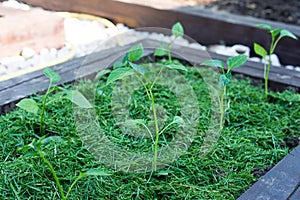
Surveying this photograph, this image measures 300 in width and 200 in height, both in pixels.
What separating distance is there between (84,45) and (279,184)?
2.14m

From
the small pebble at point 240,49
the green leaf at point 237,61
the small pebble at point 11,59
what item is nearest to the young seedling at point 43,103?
the green leaf at point 237,61

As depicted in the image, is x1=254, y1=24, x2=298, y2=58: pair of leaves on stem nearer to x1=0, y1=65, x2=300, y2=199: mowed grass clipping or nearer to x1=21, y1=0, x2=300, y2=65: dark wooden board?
x1=0, y1=65, x2=300, y2=199: mowed grass clipping

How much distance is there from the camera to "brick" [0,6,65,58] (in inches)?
114

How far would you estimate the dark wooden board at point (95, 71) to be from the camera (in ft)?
7.11

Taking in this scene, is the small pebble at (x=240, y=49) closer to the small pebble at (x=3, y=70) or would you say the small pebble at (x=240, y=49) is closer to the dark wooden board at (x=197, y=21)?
the dark wooden board at (x=197, y=21)

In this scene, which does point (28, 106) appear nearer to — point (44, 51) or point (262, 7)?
point (44, 51)

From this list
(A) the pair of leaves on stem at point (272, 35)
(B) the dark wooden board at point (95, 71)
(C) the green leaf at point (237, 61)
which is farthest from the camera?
(B) the dark wooden board at point (95, 71)

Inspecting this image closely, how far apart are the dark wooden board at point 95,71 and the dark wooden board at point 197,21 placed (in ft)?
→ 1.30

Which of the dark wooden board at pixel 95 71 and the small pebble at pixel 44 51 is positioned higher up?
the dark wooden board at pixel 95 71

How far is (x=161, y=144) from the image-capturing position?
1751 millimetres

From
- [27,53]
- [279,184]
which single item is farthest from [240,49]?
[279,184]

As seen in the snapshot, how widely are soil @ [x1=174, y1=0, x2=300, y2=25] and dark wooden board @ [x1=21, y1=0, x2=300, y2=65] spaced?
0.95 meters

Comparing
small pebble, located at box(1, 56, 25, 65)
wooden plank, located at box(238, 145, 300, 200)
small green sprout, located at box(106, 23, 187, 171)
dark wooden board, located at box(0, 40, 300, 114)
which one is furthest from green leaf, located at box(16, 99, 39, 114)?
small pebble, located at box(1, 56, 25, 65)

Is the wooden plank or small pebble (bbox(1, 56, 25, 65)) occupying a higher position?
the wooden plank
